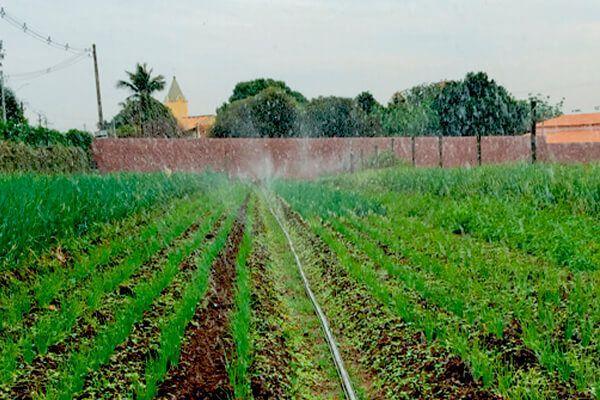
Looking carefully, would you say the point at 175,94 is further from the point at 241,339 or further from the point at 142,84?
the point at 241,339

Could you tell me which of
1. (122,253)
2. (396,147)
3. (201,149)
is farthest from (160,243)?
(396,147)

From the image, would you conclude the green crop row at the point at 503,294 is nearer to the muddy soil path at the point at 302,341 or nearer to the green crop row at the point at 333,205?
the muddy soil path at the point at 302,341

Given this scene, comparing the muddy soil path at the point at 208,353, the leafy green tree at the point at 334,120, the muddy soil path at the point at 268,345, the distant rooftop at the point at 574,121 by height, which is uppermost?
the leafy green tree at the point at 334,120

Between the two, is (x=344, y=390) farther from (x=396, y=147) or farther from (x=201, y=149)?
(x=396, y=147)

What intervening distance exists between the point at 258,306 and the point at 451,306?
189 cm

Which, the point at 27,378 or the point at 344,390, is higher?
the point at 27,378

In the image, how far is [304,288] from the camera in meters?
7.29

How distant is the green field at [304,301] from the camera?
3951mm

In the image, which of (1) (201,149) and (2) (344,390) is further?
(1) (201,149)

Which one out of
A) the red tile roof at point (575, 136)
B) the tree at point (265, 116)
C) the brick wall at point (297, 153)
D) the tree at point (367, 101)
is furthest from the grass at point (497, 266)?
the tree at point (367, 101)

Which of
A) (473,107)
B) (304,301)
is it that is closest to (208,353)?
(304,301)

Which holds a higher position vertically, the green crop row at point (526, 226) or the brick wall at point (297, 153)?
the brick wall at point (297, 153)

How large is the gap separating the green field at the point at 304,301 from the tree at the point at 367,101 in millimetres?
46824

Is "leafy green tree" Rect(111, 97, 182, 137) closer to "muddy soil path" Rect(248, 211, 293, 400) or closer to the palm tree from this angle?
the palm tree
